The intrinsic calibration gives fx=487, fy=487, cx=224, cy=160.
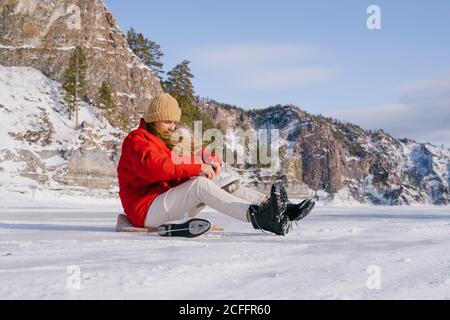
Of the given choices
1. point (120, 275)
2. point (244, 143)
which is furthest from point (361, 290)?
point (244, 143)

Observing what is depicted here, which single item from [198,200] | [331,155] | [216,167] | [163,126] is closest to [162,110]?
[163,126]

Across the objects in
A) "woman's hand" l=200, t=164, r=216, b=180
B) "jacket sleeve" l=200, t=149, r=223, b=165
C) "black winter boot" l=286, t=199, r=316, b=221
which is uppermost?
"jacket sleeve" l=200, t=149, r=223, b=165

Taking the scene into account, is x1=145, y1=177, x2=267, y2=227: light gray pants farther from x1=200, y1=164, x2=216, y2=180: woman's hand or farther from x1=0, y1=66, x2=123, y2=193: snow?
x1=0, y1=66, x2=123, y2=193: snow

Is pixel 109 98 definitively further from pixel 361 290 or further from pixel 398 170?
pixel 398 170

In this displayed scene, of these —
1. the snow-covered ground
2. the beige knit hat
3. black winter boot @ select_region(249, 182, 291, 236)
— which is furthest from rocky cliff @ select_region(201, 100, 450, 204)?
the snow-covered ground

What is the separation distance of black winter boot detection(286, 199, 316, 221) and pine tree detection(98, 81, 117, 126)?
3581cm

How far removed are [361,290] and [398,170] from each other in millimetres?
208633

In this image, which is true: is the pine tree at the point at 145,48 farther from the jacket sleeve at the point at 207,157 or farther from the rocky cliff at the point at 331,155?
the rocky cliff at the point at 331,155

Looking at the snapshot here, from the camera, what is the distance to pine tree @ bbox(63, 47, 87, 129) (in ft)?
125

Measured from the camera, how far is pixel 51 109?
1473 inches

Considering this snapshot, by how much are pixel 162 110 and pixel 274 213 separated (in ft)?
4.69

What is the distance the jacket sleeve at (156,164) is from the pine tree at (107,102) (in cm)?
3523

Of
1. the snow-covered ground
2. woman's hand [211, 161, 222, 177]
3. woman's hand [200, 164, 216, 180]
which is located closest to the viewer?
the snow-covered ground

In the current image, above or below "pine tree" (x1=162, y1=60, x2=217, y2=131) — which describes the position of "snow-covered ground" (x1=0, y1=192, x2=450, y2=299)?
below
